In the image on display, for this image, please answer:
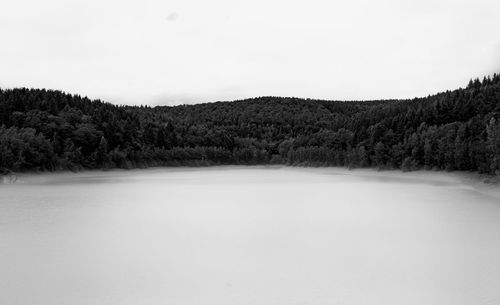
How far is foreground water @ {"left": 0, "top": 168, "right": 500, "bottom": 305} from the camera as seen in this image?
13555mm

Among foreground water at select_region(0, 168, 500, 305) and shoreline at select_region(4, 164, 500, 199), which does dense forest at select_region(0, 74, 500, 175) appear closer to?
shoreline at select_region(4, 164, 500, 199)

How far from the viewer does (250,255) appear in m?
18.6

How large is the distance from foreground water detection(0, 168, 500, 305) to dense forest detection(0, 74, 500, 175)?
27141 mm

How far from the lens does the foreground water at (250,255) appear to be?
44.5ft

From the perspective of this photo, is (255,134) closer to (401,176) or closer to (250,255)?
(401,176)

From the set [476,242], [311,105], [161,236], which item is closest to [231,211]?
[161,236]

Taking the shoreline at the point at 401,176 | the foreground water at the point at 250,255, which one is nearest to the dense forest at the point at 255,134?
the shoreline at the point at 401,176

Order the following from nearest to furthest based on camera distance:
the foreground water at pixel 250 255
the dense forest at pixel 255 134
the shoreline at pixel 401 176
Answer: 1. the foreground water at pixel 250 255
2. the shoreline at pixel 401 176
3. the dense forest at pixel 255 134

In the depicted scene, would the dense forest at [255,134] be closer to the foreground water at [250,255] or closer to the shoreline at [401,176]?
the shoreline at [401,176]

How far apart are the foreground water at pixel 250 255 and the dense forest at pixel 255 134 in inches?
1069

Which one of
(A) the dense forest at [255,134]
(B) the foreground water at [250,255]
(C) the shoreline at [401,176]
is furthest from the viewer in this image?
(A) the dense forest at [255,134]

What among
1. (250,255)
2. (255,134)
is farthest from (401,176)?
(255,134)

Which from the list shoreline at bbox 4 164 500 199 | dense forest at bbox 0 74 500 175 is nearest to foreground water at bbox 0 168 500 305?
shoreline at bbox 4 164 500 199

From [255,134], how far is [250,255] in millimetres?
143342
